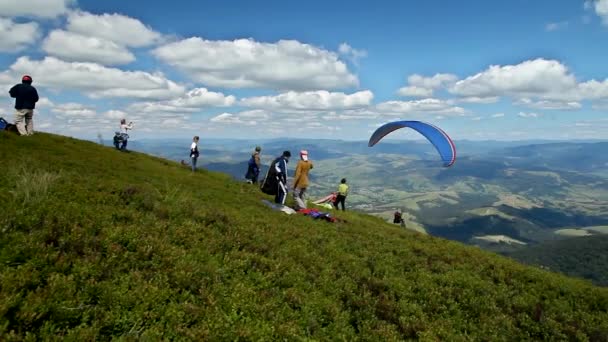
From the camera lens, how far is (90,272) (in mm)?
8320

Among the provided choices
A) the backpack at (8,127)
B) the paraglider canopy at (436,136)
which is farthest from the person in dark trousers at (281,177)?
the backpack at (8,127)

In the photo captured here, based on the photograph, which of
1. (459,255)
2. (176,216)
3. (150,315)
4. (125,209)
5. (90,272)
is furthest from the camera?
(459,255)

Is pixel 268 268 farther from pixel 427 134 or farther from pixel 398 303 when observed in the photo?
pixel 427 134

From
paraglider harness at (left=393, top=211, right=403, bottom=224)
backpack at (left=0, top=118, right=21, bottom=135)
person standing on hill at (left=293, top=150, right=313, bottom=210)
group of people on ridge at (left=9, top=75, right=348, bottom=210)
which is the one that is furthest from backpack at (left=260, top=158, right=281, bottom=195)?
backpack at (left=0, top=118, right=21, bottom=135)

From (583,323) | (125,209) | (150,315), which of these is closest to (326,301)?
(150,315)

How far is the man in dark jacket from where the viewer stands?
25.7 m

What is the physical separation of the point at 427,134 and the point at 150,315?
110 ft

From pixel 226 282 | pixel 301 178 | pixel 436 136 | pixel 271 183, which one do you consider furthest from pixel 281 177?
pixel 436 136

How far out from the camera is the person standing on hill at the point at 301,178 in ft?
80.3

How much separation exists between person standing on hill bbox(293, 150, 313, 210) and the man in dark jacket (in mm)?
19268

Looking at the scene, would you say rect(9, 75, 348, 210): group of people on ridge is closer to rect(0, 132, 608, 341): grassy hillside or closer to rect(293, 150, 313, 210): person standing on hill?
rect(293, 150, 313, 210): person standing on hill

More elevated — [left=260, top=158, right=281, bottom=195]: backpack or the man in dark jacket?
the man in dark jacket

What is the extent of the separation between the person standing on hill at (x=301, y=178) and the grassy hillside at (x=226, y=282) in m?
5.92

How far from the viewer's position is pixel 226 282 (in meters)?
10.1
